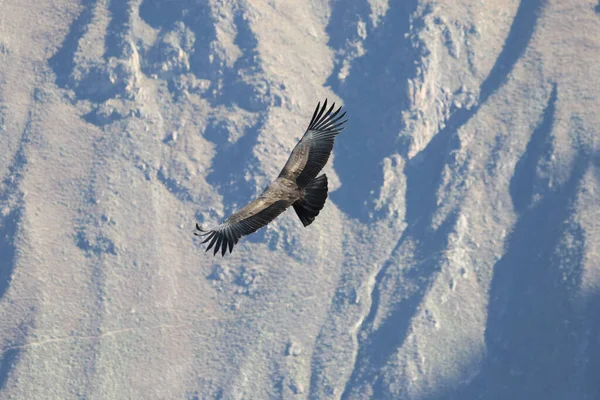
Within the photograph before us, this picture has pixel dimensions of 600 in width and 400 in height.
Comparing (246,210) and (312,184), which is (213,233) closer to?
(246,210)

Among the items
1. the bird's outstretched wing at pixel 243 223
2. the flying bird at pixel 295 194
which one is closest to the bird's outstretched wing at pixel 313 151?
the flying bird at pixel 295 194

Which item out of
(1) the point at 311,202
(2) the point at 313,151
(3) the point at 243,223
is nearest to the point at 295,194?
(1) the point at 311,202

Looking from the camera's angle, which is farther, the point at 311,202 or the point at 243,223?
the point at 311,202

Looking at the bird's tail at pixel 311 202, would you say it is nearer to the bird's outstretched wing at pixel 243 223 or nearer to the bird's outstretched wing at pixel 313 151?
the bird's outstretched wing at pixel 313 151

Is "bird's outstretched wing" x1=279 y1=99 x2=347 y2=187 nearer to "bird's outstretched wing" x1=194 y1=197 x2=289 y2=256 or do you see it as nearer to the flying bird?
the flying bird

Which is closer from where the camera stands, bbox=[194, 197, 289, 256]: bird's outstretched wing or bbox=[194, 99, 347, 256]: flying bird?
bbox=[194, 197, 289, 256]: bird's outstretched wing

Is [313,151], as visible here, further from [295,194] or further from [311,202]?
[311,202]

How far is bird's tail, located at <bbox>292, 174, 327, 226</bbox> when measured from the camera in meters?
78.2

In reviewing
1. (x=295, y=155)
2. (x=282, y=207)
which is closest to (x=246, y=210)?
(x=282, y=207)

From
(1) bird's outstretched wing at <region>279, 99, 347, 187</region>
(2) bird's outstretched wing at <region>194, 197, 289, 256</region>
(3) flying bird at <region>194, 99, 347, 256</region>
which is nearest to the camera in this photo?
(2) bird's outstretched wing at <region>194, 197, 289, 256</region>

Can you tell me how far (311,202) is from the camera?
78688 mm

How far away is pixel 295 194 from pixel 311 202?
3.40 ft

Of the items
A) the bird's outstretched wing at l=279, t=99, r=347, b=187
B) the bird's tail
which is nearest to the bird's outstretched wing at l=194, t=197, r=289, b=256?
the bird's tail

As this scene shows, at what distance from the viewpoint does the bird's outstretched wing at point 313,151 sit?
267 feet
